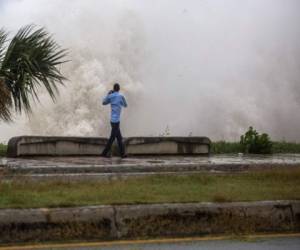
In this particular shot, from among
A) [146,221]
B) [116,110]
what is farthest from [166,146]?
[146,221]

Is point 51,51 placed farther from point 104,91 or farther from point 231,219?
point 104,91

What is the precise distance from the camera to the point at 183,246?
6.84 metres

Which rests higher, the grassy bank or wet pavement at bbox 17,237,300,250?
the grassy bank

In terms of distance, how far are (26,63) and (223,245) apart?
7.70 m

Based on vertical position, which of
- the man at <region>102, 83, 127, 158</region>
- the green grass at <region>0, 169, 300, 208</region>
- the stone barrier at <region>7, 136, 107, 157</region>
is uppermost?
the man at <region>102, 83, 127, 158</region>

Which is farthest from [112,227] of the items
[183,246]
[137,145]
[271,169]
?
[137,145]

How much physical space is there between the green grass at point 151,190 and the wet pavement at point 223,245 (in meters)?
0.86

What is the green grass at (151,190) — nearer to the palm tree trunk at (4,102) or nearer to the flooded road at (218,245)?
the flooded road at (218,245)

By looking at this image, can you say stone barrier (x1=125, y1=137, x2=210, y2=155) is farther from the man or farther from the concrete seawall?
the concrete seawall

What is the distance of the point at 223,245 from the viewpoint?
6.92 meters

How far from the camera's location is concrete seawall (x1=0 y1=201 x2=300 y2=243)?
7.04 metres

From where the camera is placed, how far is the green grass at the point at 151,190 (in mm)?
7750

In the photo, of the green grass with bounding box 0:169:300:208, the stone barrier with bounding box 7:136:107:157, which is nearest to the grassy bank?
the stone barrier with bounding box 7:136:107:157

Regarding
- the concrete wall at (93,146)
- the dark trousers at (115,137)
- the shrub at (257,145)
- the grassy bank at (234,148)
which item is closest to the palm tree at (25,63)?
the concrete wall at (93,146)
